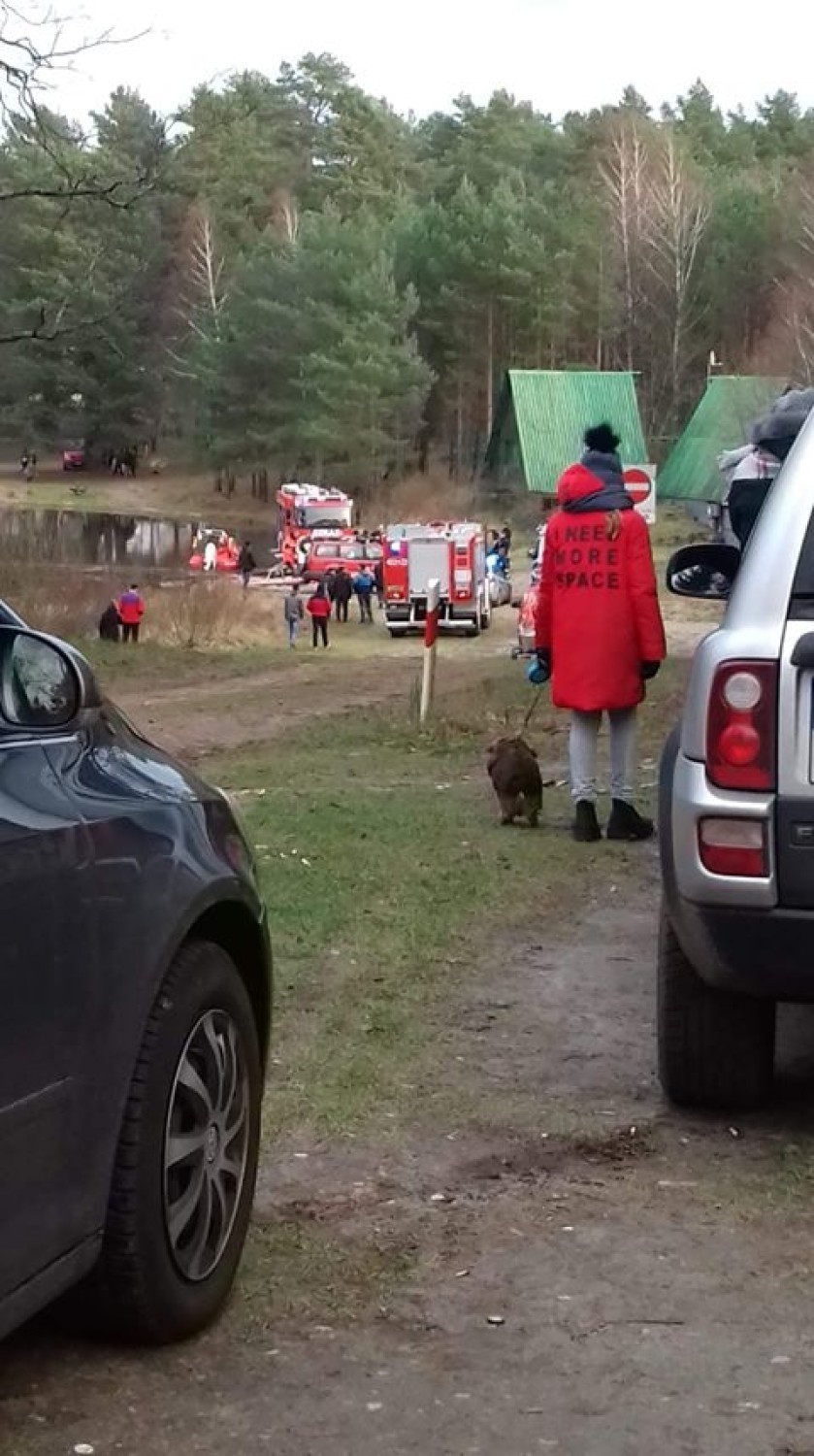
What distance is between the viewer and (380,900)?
8336 millimetres

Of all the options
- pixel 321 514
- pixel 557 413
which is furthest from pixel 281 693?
pixel 557 413

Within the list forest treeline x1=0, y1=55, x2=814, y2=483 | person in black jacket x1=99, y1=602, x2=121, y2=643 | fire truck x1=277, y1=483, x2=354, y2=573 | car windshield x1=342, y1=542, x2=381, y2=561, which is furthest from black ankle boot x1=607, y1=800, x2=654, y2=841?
forest treeline x1=0, y1=55, x2=814, y2=483

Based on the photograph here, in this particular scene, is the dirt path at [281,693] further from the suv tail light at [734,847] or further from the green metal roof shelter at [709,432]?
the green metal roof shelter at [709,432]

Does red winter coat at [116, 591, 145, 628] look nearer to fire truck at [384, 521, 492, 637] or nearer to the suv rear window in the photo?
fire truck at [384, 521, 492, 637]

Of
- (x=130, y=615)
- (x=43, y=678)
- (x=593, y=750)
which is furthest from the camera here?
(x=130, y=615)

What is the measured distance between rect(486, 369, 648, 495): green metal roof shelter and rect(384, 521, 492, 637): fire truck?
79.1ft

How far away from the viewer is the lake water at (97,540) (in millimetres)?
37562

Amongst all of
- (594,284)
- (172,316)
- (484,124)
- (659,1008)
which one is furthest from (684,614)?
(484,124)

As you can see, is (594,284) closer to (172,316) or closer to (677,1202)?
(172,316)

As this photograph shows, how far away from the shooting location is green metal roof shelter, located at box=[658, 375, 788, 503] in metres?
64.8

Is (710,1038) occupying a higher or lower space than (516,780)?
higher

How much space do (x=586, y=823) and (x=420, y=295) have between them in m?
81.5

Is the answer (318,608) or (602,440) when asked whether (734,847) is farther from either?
(318,608)

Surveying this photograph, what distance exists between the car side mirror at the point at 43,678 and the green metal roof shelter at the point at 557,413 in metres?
65.0
